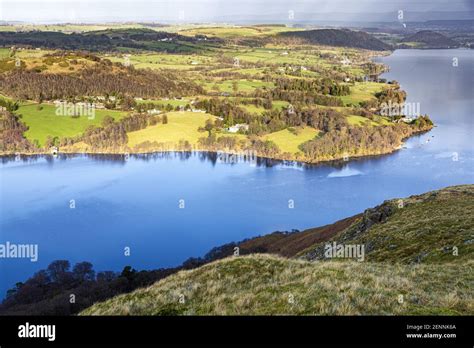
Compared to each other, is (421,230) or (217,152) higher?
(421,230)

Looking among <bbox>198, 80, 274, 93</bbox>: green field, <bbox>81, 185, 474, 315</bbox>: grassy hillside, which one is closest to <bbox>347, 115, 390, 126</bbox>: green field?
<bbox>198, 80, 274, 93</bbox>: green field

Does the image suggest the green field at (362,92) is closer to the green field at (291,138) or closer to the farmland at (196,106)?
the farmland at (196,106)

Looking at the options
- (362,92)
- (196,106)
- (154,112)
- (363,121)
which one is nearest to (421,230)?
(363,121)

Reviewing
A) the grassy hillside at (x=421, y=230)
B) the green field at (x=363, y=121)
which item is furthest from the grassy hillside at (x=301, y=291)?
the green field at (x=363, y=121)

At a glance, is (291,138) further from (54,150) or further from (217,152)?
(54,150)

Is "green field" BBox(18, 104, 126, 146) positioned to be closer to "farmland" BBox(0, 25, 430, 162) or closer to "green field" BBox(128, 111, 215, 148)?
"farmland" BBox(0, 25, 430, 162)
